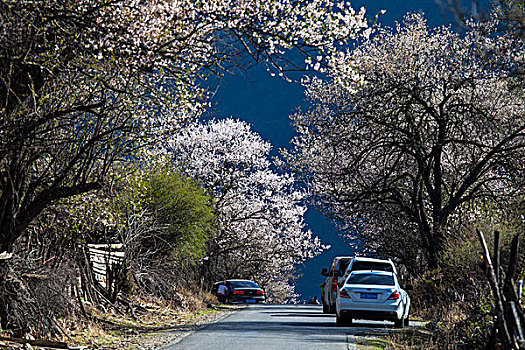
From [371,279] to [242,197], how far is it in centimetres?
2798

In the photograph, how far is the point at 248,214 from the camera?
4962cm

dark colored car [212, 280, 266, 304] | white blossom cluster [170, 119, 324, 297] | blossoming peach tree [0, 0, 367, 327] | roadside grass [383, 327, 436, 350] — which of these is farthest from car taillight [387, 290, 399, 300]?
white blossom cluster [170, 119, 324, 297]

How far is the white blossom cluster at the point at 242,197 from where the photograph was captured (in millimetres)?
47906

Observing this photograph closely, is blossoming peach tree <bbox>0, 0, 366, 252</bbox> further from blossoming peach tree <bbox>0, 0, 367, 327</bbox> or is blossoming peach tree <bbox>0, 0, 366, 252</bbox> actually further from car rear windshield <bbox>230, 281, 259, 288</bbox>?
car rear windshield <bbox>230, 281, 259, 288</bbox>

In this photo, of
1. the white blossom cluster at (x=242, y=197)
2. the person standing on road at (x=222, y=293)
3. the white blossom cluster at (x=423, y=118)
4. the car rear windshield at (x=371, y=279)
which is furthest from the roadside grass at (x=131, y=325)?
the white blossom cluster at (x=242, y=197)

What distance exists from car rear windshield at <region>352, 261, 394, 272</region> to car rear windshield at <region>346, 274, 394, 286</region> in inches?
86.8

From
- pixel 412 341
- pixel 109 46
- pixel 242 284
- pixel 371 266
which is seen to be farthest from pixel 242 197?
pixel 109 46

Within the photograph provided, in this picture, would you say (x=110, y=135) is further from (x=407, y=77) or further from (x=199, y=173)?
(x=199, y=173)

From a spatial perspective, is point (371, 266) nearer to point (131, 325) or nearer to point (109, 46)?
point (131, 325)

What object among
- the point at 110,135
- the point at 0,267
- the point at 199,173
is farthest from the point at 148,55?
the point at 199,173

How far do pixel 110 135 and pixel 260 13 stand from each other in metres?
4.29

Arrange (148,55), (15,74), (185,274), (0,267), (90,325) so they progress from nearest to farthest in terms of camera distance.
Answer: (148,55) < (15,74) < (0,267) < (90,325) < (185,274)

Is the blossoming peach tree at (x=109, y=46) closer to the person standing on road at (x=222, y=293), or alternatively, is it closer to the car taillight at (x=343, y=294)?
the car taillight at (x=343, y=294)

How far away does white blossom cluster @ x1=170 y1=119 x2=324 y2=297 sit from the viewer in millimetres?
47906
